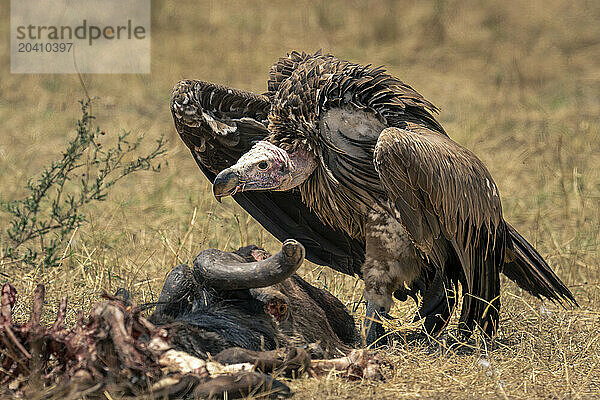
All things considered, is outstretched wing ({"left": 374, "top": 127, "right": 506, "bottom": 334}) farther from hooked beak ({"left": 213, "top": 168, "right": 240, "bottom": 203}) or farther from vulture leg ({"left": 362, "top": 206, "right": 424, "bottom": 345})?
hooked beak ({"left": 213, "top": 168, "right": 240, "bottom": 203})

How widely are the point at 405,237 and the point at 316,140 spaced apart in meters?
0.61

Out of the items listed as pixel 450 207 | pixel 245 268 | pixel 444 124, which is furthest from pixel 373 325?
pixel 444 124

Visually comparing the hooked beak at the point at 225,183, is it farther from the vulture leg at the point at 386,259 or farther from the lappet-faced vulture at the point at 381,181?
the vulture leg at the point at 386,259

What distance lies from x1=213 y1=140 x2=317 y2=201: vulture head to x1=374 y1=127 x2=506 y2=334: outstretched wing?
1.62ft

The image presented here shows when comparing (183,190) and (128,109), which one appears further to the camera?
(128,109)

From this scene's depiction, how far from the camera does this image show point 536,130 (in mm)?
9117

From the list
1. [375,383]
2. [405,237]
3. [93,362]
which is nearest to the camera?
[93,362]

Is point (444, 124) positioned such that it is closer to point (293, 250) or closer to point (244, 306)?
point (244, 306)

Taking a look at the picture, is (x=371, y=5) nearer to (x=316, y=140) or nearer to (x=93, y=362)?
(x=316, y=140)

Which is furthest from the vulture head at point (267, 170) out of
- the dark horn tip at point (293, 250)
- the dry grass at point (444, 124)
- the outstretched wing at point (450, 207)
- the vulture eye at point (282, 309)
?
the dry grass at point (444, 124)

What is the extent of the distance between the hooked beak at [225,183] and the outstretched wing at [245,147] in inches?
19.9

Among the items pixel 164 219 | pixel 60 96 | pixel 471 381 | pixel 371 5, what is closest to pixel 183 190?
pixel 164 219

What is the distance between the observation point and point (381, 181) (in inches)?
152

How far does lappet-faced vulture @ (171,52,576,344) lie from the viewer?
3.95 metres
